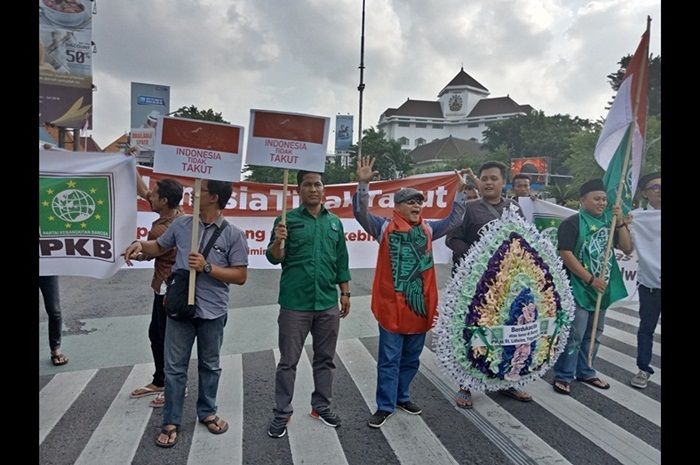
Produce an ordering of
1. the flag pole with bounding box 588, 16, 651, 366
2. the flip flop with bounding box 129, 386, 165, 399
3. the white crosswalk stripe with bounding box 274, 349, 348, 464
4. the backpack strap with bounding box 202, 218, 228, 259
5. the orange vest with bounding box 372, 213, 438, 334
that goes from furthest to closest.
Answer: the flag pole with bounding box 588, 16, 651, 366 → the flip flop with bounding box 129, 386, 165, 399 → the orange vest with bounding box 372, 213, 438, 334 → the backpack strap with bounding box 202, 218, 228, 259 → the white crosswalk stripe with bounding box 274, 349, 348, 464

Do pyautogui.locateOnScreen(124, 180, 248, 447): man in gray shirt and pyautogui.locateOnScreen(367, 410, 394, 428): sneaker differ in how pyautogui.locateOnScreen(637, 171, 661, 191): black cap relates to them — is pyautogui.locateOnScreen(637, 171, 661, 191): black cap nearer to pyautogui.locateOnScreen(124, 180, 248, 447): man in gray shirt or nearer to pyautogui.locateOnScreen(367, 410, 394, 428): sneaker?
pyautogui.locateOnScreen(367, 410, 394, 428): sneaker

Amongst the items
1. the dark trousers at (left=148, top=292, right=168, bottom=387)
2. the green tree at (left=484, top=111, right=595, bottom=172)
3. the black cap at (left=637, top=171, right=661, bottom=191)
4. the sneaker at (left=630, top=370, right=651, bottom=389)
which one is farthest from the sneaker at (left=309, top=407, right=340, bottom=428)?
the green tree at (left=484, top=111, right=595, bottom=172)

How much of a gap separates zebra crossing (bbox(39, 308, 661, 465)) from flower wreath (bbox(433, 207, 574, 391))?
39 cm

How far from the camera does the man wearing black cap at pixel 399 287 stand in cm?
339

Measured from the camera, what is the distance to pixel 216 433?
3.16 metres

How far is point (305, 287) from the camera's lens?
10.6ft

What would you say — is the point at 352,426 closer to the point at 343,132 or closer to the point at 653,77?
the point at 653,77

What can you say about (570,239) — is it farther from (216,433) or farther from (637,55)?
(216,433)

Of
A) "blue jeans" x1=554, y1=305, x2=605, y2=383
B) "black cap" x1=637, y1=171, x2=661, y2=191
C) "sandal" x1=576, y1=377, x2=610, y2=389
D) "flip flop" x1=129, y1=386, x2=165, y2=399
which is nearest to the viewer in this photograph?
"flip flop" x1=129, y1=386, x2=165, y2=399

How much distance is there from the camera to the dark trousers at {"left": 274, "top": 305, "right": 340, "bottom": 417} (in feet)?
10.7

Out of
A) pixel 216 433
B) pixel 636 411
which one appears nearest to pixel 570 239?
pixel 636 411

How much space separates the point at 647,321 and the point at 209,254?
13.4 ft

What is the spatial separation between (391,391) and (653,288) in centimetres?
278

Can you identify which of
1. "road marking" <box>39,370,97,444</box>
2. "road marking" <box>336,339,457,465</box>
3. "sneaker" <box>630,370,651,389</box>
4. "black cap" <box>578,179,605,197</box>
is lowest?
"road marking" <box>39,370,97,444</box>
